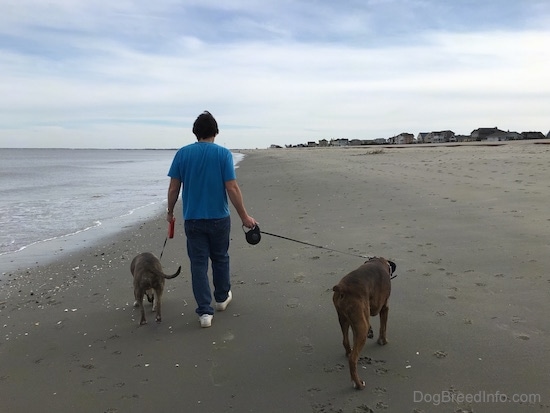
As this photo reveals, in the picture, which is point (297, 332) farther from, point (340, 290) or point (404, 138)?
point (404, 138)

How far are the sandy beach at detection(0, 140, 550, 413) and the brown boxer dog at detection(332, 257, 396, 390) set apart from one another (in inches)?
10.4

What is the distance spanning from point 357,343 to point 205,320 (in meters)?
1.70

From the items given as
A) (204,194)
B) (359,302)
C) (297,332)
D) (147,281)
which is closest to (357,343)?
(359,302)

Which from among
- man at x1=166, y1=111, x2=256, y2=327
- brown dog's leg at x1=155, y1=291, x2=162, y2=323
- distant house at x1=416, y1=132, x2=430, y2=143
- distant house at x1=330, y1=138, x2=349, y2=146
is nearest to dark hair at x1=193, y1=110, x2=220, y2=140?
man at x1=166, y1=111, x2=256, y2=327

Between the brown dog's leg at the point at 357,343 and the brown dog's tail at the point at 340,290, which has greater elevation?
the brown dog's tail at the point at 340,290

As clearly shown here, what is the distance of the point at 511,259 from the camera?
209 inches

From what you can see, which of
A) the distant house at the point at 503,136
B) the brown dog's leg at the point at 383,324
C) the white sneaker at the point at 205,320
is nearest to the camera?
the brown dog's leg at the point at 383,324

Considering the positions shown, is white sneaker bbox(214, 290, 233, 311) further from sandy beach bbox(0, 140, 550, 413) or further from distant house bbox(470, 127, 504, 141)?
distant house bbox(470, 127, 504, 141)

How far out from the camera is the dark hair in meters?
4.18

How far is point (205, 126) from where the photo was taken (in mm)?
4188

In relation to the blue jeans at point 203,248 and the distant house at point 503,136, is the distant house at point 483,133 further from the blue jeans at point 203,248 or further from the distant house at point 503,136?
the blue jeans at point 203,248

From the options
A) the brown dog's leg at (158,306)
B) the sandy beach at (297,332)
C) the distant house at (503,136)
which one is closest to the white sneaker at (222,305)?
the sandy beach at (297,332)

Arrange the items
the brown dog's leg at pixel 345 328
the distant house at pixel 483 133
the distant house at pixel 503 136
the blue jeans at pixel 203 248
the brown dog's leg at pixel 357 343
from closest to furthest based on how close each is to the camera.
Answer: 1. the brown dog's leg at pixel 357 343
2. the brown dog's leg at pixel 345 328
3. the blue jeans at pixel 203 248
4. the distant house at pixel 503 136
5. the distant house at pixel 483 133

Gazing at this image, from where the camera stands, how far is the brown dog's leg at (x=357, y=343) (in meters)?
2.98
